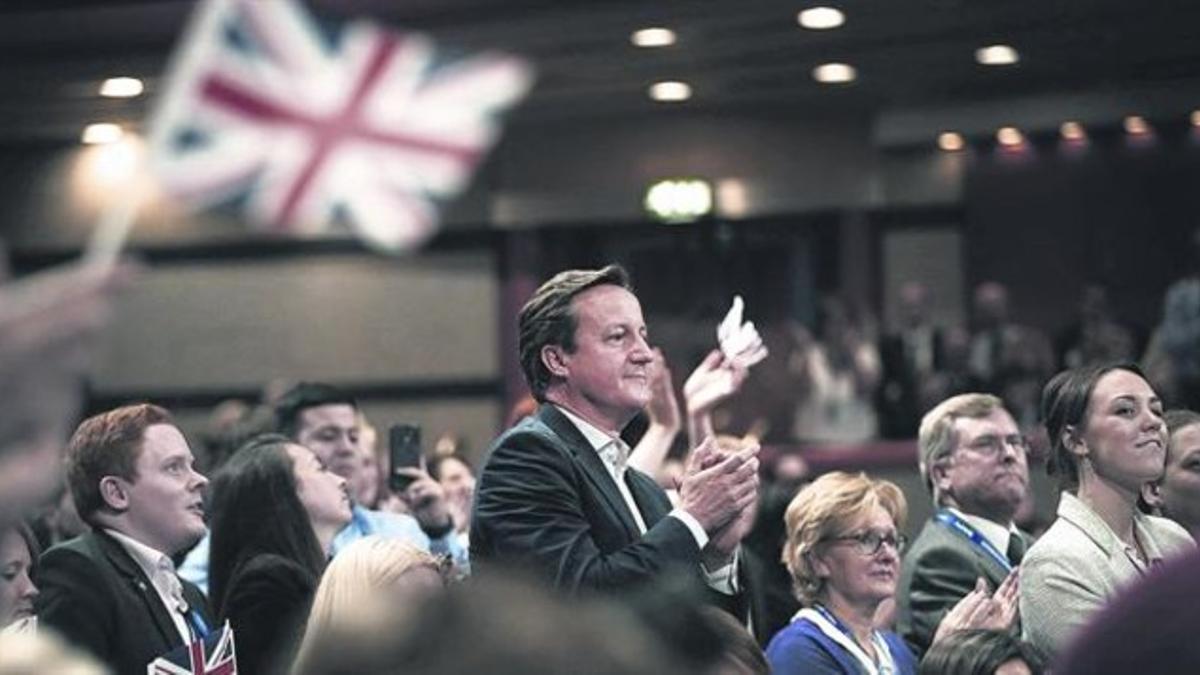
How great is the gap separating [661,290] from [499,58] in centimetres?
406

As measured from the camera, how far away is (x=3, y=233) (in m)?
16.7

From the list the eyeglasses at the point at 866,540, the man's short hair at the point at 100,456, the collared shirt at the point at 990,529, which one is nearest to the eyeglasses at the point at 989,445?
the collared shirt at the point at 990,529

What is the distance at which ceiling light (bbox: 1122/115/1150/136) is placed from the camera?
52.5ft

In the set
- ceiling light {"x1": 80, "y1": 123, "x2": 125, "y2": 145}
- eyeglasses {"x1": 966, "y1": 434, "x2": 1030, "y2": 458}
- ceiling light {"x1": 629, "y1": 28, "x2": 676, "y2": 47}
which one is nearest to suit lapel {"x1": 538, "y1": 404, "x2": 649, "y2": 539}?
eyeglasses {"x1": 966, "y1": 434, "x2": 1030, "y2": 458}

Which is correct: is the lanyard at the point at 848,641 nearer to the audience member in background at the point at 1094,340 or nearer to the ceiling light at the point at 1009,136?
the audience member in background at the point at 1094,340

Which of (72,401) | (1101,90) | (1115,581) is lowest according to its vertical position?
(1115,581)

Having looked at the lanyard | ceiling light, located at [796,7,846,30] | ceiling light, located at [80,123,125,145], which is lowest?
the lanyard

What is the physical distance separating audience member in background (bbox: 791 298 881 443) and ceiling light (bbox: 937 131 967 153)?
1.53 m

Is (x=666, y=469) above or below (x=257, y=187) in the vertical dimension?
below

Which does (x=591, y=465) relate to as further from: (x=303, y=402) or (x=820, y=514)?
(x=303, y=402)

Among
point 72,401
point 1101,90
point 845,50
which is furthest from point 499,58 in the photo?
point 72,401

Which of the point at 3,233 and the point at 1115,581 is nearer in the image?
the point at 1115,581

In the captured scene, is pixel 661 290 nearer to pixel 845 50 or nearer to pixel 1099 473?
pixel 845 50

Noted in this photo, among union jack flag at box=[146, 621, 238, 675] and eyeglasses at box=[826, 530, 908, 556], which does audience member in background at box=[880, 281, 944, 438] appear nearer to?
eyeglasses at box=[826, 530, 908, 556]
